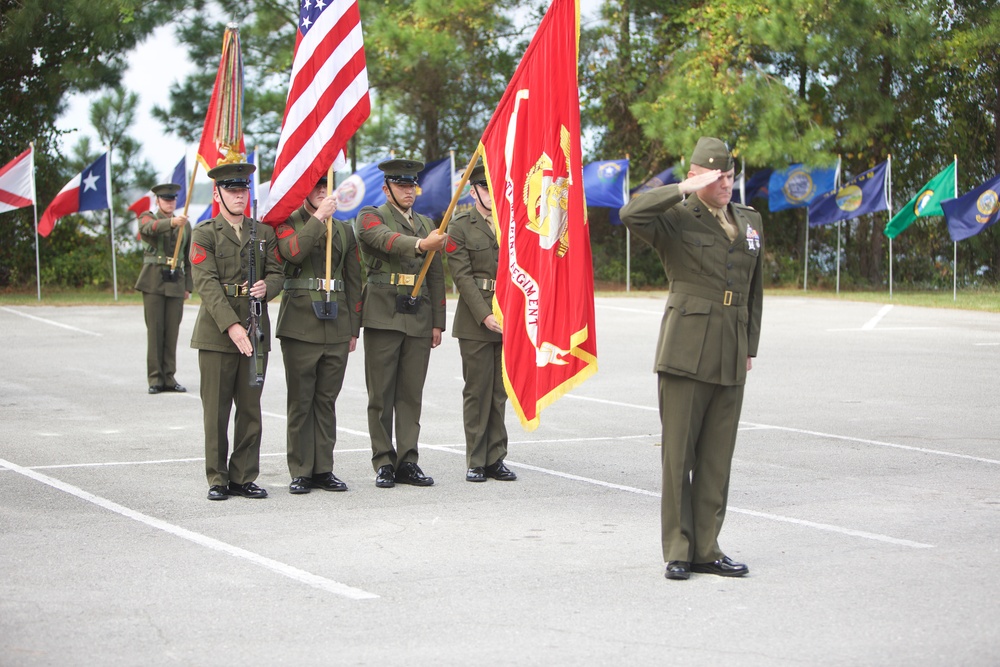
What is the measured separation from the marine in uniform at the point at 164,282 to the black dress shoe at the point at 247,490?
19.3 ft

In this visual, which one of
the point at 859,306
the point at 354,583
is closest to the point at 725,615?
the point at 354,583

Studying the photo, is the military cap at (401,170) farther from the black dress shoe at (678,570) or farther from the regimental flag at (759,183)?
the regimental flag at (759,183)

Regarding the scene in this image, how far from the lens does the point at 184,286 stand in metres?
14.2

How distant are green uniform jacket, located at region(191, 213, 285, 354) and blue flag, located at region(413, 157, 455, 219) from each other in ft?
68.5

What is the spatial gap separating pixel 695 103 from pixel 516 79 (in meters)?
23.3

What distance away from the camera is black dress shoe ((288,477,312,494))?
816 cm

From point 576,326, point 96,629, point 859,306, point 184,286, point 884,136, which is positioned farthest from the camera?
point 884,136

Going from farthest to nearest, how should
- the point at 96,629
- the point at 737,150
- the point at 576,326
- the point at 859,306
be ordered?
1. the point at 737,150
2. the point at 859,306
3. the point at 576,326
4. the point at 96,629

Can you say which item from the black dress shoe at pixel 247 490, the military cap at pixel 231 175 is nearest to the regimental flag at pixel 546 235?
the military cap at pixel 231 175

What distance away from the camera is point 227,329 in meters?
7.90

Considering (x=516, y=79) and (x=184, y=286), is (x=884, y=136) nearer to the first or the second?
(x=184, y=286)

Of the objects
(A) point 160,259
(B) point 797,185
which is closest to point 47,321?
(A) point 160,259

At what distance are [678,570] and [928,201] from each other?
75.2 feet

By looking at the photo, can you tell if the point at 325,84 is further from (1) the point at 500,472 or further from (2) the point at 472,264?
(1) the point at 500,472
